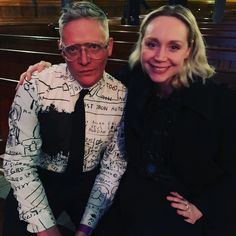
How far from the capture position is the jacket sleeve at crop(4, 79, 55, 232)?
148 centimetres

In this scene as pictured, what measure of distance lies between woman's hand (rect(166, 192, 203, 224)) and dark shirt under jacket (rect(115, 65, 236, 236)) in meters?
0.02

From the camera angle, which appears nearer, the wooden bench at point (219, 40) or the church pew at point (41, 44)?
the church pew at point (41, 44)

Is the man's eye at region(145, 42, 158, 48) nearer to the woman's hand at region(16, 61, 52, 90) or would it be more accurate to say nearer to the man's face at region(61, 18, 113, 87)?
the man's face at region(61, 18, 113, 87)

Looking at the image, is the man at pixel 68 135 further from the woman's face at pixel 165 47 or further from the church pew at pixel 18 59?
the church pew at pixel 18 59

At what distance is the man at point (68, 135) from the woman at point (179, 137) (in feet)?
0.40

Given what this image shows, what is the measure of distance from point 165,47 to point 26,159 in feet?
2.54

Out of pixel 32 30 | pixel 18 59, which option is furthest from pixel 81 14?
pixel 32 30

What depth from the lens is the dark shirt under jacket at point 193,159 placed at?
1442 mm

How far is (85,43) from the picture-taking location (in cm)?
141

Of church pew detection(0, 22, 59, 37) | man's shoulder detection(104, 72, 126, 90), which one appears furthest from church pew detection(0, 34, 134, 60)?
church pew detection(0, 22, 59, 37)

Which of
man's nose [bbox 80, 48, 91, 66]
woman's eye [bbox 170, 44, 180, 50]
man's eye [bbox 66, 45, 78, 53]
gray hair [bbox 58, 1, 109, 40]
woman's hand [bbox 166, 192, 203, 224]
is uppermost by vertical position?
gray hair [bbox 58, 1, 109, 40]

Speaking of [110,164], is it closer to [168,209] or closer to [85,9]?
[168,209]

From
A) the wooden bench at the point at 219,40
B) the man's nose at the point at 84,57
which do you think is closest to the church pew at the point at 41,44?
the wooden bench at the point at 219,40

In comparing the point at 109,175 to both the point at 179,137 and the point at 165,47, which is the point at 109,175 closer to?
the point at 179,137
